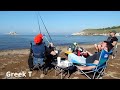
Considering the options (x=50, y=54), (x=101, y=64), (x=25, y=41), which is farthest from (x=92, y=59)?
(x=25, y=41)

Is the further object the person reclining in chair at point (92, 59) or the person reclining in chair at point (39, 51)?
the person reclining in chair at point (39, 51)

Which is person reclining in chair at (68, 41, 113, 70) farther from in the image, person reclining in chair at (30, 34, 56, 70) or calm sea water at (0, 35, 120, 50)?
calm sea water at (0, 35, 120, 50)

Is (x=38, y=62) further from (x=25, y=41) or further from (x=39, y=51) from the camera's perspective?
(x=25, y=41)

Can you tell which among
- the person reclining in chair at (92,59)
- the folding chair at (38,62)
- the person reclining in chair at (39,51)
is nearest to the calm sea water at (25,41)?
the folding chair at (38,62)

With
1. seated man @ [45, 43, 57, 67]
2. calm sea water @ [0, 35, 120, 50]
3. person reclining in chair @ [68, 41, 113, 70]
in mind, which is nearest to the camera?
person reclining in chair @ [68, 41, 113, 70]

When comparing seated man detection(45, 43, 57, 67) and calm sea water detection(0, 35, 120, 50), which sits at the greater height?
seated man detection(45, 43, 57, 67)

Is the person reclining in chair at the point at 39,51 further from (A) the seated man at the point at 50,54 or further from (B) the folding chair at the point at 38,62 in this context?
(A) the seated man at the point at 50,54

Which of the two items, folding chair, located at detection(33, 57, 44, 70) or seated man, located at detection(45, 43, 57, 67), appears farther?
seated man, located at detection(45, 43, 57, 67)

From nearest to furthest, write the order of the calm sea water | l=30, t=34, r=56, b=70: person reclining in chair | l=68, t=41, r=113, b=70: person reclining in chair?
1. l=68, t=41, r=113, b=70: person reclining in chair
2. l=30, t=34, r=56, b=70: person reclining in chair
3. the calm sea water

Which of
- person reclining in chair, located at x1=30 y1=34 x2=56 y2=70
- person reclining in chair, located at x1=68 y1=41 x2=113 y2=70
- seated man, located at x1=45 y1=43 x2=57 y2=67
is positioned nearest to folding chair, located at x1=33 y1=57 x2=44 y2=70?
person reclining in chair, located at x1=30 y1=34 x2=56 y2=70

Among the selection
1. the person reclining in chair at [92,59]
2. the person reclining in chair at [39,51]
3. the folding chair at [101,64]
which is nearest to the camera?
the folding chair at [101,64]

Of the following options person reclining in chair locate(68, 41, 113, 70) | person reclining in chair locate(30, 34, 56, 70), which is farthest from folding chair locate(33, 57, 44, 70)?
person reclining in chair locate(68, 41, 113, 70)
